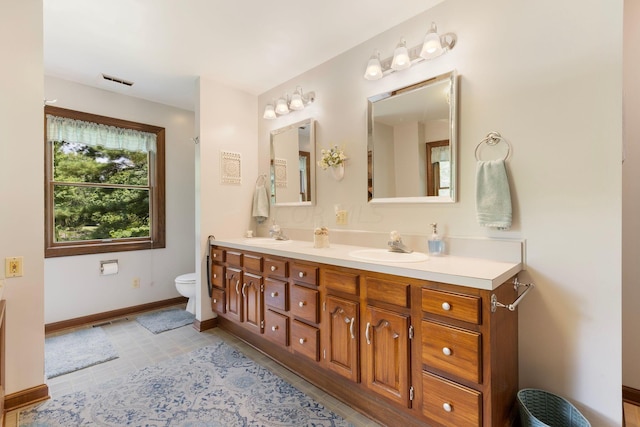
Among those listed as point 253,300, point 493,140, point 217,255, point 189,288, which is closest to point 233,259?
point 217,255

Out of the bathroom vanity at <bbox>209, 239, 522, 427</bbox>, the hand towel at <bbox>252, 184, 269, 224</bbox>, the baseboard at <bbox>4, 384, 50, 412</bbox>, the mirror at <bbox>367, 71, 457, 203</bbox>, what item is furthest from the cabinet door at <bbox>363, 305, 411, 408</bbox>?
the baseboard at <bbox>4, 384, 50, 412</bbox>

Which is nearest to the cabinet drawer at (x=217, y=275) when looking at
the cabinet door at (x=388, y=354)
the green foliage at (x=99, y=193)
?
the green foliage at (x=99, y=193)

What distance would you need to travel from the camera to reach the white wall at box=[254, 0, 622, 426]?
4.51ft

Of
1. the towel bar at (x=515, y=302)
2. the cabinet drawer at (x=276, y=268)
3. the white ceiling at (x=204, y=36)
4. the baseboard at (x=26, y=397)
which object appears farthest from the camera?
the cabinet drawer at (x=276, y=268)

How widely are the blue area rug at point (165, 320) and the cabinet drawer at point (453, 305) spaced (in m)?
2.67

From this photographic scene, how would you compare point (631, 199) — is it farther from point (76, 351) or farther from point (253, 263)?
point (76, 351)

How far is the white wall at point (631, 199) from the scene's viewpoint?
5.73 feet

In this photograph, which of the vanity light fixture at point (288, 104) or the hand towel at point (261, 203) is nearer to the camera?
the vanity light fixture at point (288, 104)

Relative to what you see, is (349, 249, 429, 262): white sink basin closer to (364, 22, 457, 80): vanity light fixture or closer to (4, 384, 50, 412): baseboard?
(364, 22, 457, 80): vanity light fixture

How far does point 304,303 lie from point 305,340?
0.25 metres

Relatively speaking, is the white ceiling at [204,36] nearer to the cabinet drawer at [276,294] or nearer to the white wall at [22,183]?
the white wall at [22,183]

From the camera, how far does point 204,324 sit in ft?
9.70

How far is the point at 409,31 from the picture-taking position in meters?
2.05

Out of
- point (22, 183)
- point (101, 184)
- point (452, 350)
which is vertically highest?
point (101, 184)
